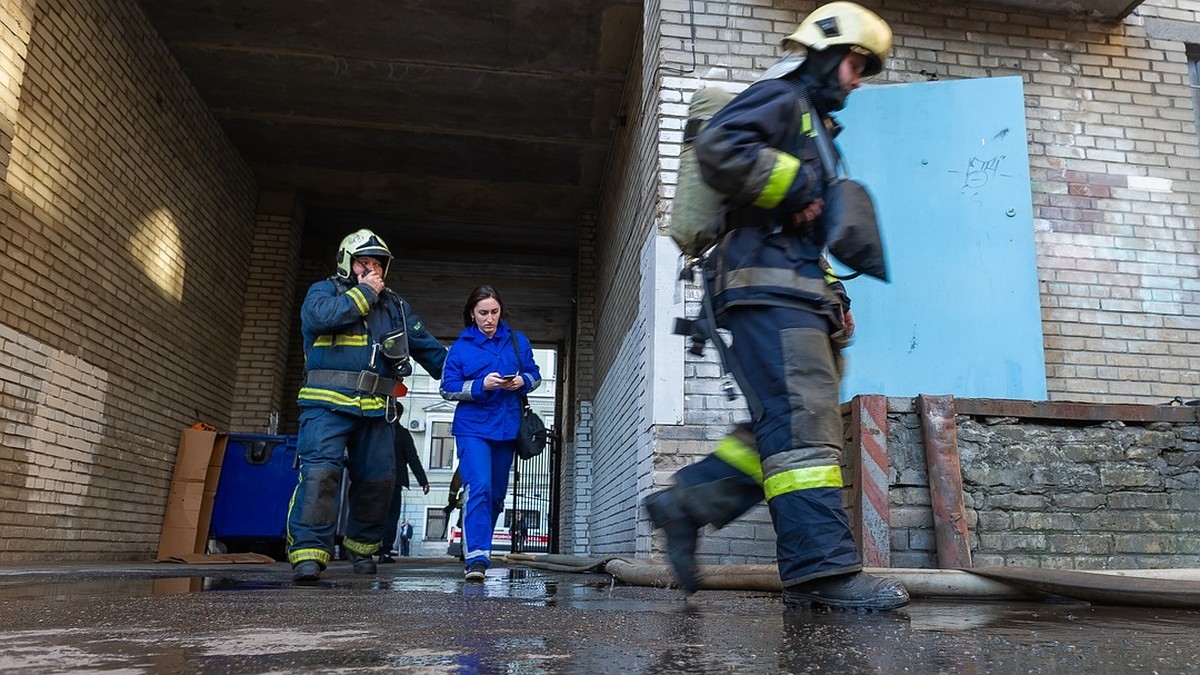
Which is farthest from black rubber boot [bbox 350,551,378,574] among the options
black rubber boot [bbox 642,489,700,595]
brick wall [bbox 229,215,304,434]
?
brick wall [bbox 229,215,304,434]

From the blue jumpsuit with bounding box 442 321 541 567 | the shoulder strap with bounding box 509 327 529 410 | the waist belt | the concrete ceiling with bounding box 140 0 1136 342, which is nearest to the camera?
the waist belt

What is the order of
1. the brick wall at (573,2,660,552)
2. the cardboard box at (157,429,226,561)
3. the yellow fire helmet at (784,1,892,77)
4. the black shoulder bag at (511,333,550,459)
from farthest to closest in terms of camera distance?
the cardboard box at (157,429,226,561) < the brick wall at (573,2,660,552) < the black shoulder bag at (511,333,550,459) < the yellow fire helmet at (784,1,892,77)

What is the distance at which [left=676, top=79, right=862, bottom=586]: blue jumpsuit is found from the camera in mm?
2303

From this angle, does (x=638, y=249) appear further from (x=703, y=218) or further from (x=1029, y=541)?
(x=703, y=218)

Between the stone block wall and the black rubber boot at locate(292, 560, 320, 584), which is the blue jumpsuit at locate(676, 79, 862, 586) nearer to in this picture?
the stone block wall

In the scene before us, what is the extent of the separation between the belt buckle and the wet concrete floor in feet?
4.91

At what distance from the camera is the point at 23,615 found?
216 cm

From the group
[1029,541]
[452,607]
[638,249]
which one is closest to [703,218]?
[452,607]

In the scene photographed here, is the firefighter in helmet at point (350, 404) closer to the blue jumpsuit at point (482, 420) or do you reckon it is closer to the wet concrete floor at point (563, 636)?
the blue jumpsuit at point (482, 420)

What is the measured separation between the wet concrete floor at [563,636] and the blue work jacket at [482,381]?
1641 millimetres

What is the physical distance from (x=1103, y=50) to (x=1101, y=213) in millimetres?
1328

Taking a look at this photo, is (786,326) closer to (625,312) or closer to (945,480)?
(945,480)

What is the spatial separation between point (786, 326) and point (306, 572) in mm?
2661

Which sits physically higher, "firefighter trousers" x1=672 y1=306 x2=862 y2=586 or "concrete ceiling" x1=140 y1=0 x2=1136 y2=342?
"concrete ceiling" x1=140 y1=0 x2=1136 y2=342
